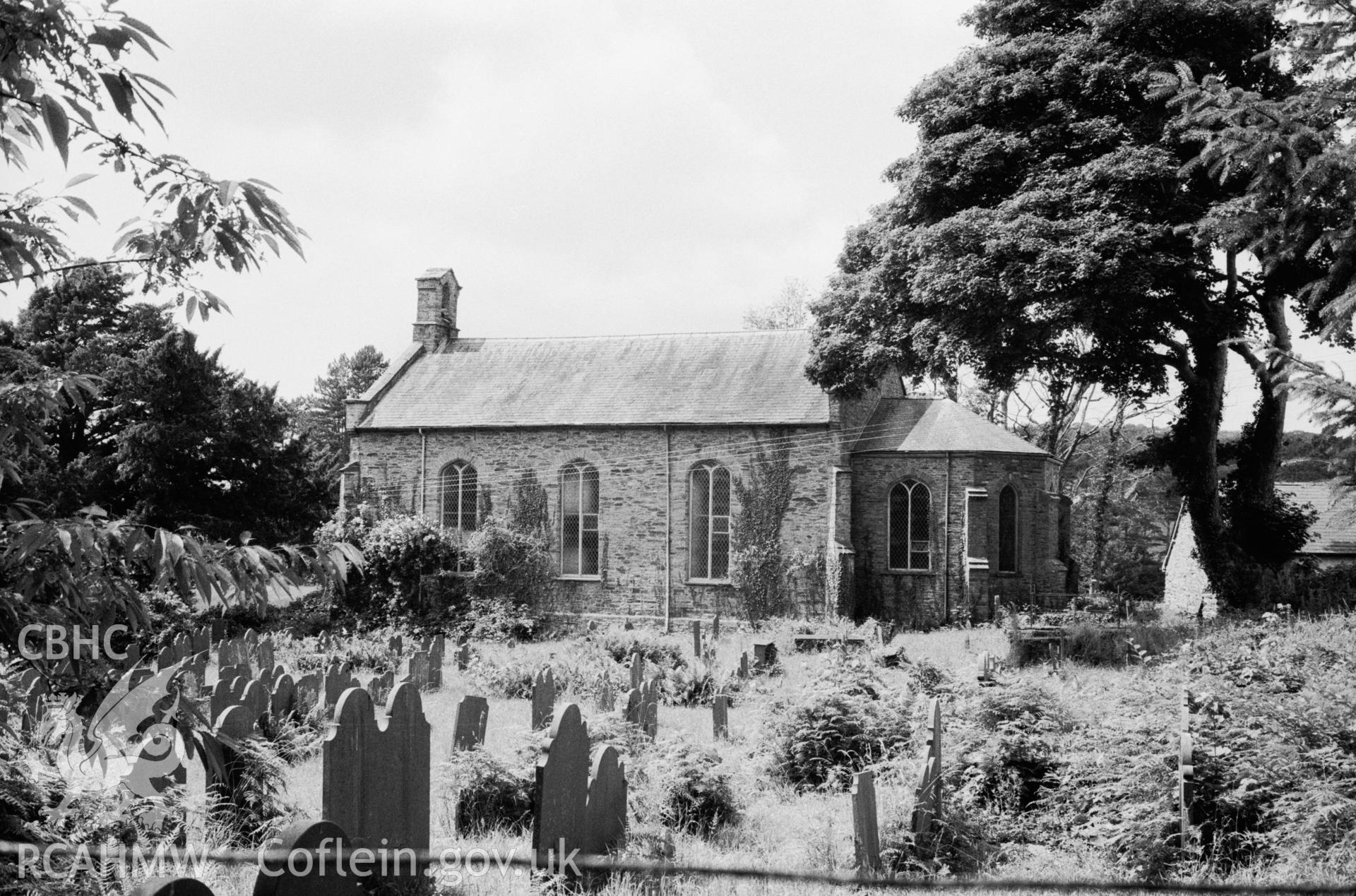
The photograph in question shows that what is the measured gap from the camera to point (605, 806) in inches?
276

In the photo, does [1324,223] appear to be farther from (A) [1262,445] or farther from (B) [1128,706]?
(A) [1262,445]

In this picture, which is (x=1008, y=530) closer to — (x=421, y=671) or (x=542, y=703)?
(x=421, y=671)

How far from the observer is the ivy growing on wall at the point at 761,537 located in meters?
26.5

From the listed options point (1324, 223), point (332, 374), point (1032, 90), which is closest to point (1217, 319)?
point (1032, 90)

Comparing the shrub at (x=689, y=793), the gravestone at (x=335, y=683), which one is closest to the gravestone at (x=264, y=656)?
the gravestone at (x=335, y=683)

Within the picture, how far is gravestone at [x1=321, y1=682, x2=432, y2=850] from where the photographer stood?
5691 millimetres

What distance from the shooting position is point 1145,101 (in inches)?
815

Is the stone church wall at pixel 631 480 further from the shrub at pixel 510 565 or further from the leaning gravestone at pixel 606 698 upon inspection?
the leaning gravestone at pixel 606 698

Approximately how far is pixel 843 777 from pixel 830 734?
1.84ft

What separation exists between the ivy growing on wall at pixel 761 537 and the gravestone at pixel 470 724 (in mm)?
16910

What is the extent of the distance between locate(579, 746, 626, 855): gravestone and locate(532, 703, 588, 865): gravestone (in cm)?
8

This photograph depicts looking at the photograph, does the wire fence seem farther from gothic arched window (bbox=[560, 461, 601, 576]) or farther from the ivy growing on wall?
gothic arched window (bbox=[560, 461, 601, 576])

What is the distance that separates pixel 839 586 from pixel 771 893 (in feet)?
65.0

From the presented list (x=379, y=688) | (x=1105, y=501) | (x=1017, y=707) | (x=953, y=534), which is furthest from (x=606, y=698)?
(x=1105, y=501)
